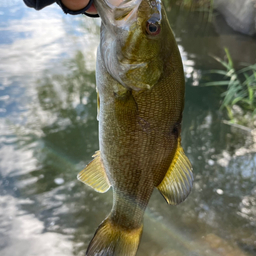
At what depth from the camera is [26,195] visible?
343cm

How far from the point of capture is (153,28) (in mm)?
1147

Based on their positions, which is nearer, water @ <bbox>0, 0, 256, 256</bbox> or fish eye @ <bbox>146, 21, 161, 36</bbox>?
fish eye @ <bbox>146, 21, 161, 36</bbox>

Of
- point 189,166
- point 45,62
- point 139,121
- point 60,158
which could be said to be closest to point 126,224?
point 189,166

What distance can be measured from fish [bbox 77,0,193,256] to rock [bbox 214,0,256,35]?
775 cm

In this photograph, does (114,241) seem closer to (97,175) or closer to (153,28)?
(97,175)

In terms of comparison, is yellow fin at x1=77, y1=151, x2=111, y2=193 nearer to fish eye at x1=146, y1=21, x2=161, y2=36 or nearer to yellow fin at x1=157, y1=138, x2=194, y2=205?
yellow fin at x1=157, y1=138, x2=194, y2=205

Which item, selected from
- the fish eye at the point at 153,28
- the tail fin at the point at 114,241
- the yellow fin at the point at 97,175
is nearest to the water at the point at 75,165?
the tail fin at the point at 114,241

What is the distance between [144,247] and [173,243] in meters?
0.32

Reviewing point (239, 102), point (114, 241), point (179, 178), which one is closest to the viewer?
point (179, 178)

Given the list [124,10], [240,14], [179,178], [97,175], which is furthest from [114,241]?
[240,14]

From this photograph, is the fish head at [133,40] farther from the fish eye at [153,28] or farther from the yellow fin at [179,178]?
the yellow fin at [179,178]

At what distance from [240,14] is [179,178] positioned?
834cm

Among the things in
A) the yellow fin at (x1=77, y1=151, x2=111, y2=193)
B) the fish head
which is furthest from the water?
the fish head

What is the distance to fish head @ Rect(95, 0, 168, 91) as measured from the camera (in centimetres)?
111
